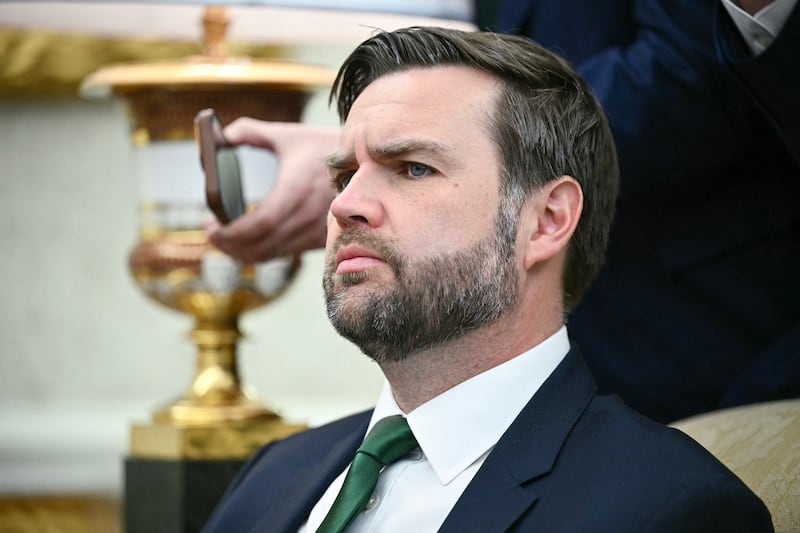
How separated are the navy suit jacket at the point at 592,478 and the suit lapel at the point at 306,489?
28 cm

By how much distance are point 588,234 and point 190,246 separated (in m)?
0.71

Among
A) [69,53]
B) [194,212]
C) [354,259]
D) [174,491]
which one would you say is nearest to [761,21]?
[354,259]

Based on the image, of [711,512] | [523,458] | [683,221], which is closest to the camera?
[711,512]

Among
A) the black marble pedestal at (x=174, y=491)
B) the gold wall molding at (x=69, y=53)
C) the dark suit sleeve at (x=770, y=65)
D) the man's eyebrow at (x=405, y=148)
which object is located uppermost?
the dark suit sleeve at (x=770, y=65)

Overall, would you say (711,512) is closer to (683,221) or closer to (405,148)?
(405,148)

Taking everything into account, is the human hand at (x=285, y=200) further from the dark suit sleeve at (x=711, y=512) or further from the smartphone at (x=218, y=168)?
the dark suit sleeve at (x=711, y=512)

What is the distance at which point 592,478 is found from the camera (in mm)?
1190

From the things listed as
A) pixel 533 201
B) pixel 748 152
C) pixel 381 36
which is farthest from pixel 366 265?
pixel 748 152

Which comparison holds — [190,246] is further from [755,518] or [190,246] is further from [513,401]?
[755,518]

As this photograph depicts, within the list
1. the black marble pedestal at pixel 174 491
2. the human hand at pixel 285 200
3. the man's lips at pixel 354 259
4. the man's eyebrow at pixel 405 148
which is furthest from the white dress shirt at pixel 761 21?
the black marble pedestal at pixel 174 491

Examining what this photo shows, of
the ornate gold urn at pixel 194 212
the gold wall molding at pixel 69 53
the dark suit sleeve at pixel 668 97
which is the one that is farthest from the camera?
the gold wall molding at pixel 69 53

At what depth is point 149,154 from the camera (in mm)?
1956

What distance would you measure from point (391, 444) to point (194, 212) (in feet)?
2.31

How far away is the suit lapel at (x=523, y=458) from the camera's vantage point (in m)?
1.20
